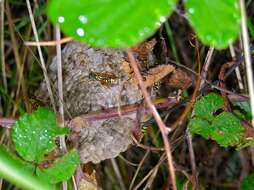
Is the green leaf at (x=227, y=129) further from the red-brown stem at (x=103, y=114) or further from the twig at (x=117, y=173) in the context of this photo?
the twig at (x=117, y=173)

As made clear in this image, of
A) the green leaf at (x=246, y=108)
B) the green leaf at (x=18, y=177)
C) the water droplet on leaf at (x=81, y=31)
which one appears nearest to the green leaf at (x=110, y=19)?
the water droplet on leaf at (x=81, y=31)

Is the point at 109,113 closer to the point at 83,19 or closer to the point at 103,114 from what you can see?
the point at 103,114

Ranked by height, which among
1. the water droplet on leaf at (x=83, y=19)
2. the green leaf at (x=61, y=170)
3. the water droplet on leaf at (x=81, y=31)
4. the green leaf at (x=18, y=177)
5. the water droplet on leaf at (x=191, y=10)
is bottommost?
the green leaf at (x=61, y=170)

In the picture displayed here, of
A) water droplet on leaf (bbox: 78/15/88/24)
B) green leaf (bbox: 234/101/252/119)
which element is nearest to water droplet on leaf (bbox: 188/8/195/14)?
water droplet on leaf (bbox: 78/15/88/24)

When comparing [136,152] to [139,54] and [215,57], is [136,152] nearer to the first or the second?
[215,57]

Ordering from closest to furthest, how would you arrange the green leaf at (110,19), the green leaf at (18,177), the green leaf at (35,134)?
the green leaf at (110,19) < the green leaf at (18,177) < the green leaf at (35,134)

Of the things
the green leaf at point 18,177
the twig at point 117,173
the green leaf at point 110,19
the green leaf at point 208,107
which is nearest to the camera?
the green leaf at point 110,19

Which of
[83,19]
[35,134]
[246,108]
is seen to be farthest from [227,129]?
[83,19]

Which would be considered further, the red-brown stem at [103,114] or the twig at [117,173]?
the twig at [117,173]
